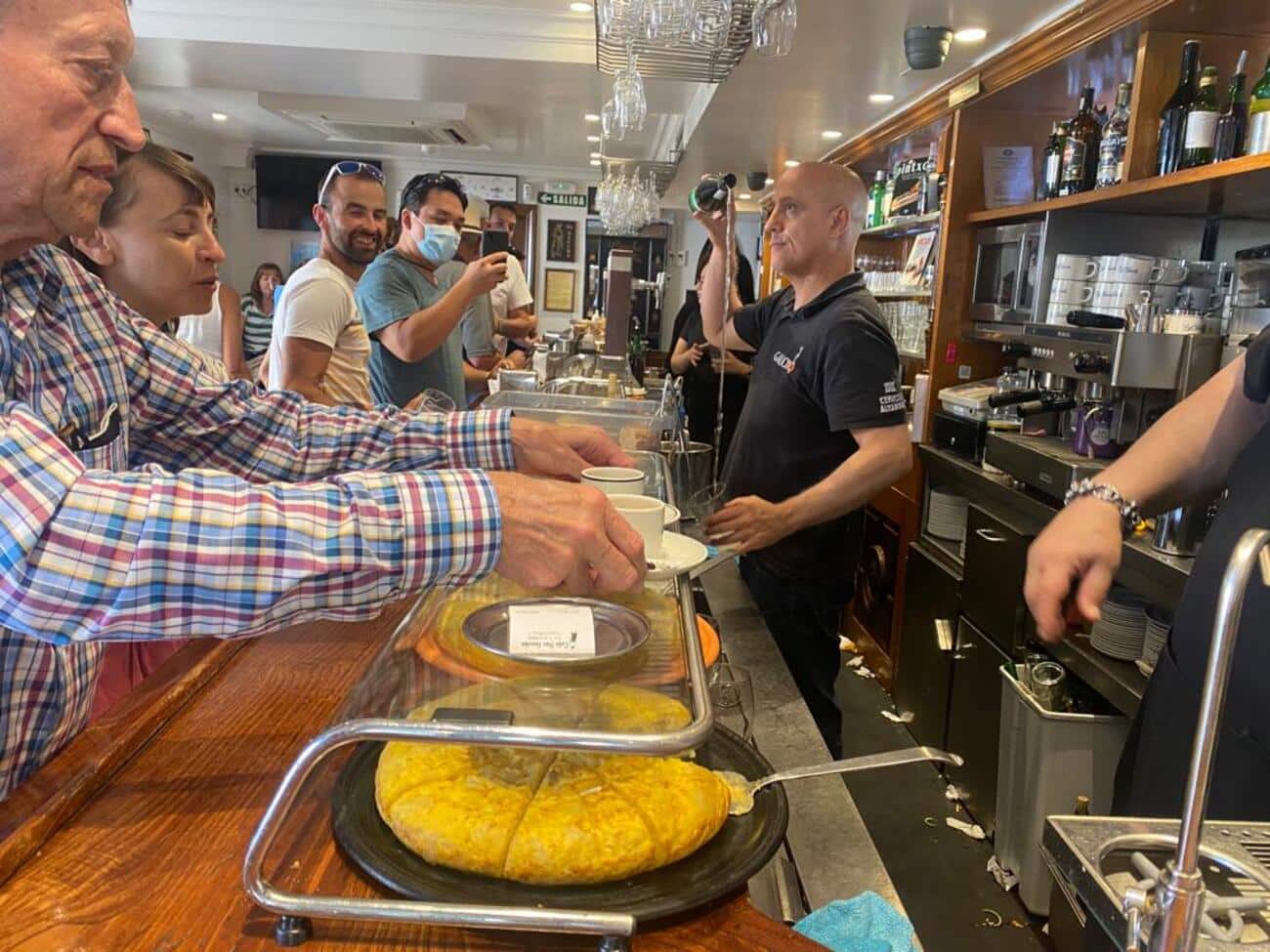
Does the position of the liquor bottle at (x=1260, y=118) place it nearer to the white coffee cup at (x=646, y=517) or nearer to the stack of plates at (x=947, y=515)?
the stack of plates at (x=947, y=515)

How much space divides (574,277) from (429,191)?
7.64m

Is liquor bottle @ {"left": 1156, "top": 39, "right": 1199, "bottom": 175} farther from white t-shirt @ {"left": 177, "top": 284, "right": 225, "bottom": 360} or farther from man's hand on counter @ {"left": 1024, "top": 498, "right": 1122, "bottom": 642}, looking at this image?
white t-shirt @ {"left": 177, "top": 284, "right": 225, "bottom": 360}

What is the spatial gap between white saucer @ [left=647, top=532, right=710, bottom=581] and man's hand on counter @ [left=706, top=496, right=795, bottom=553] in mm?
596

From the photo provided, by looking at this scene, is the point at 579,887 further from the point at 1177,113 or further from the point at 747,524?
the point at 1177,113

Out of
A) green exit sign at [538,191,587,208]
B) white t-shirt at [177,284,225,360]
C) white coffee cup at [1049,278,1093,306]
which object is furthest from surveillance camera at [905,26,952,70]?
green exit sign at [538,191,587,208]

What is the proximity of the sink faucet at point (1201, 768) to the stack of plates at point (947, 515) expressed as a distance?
3073 millimetres

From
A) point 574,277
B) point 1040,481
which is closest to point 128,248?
point 1040,481

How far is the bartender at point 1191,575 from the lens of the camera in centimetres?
103

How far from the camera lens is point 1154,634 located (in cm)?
218

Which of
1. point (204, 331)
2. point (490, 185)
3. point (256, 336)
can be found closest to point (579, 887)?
point (204, 331)

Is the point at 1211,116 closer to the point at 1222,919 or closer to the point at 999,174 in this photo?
the point at 999,174

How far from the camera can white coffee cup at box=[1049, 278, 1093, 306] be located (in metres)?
2.99

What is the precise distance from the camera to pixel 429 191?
331cm

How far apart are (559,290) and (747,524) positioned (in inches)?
364
